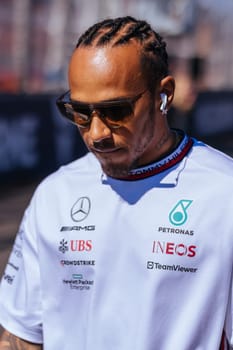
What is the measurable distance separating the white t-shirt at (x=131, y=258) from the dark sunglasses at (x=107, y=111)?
153 millimetres

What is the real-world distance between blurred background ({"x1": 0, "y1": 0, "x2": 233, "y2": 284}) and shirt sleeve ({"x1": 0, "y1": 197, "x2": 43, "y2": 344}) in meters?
4.89

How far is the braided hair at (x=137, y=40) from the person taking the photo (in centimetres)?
171

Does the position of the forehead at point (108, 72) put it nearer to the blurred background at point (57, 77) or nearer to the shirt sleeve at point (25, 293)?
the shirt sleeve at point (25, 293)

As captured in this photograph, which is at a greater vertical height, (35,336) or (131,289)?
(131,289)

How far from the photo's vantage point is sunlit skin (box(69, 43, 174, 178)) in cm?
167

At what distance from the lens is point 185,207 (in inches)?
68.0

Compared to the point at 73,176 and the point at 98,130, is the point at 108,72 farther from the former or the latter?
the point at 73,176

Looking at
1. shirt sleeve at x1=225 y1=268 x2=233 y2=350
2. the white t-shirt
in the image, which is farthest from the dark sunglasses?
shirt sleeve at x1=225 y1=268 x2=233 y2=350

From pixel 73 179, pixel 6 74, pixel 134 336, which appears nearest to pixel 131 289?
pixel 134 336

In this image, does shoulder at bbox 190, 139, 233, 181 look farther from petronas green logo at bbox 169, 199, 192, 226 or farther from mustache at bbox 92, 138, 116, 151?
mustache at bbox 92, 138, 116, 151

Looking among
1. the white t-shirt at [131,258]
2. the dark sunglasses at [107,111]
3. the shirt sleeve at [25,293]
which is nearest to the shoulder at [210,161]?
the white t-shirt at [131,258]

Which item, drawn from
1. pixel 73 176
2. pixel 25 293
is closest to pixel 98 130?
pixel 73 176

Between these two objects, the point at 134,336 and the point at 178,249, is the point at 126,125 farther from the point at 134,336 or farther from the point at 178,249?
the point at 134,336

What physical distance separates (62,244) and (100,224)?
114 mm
